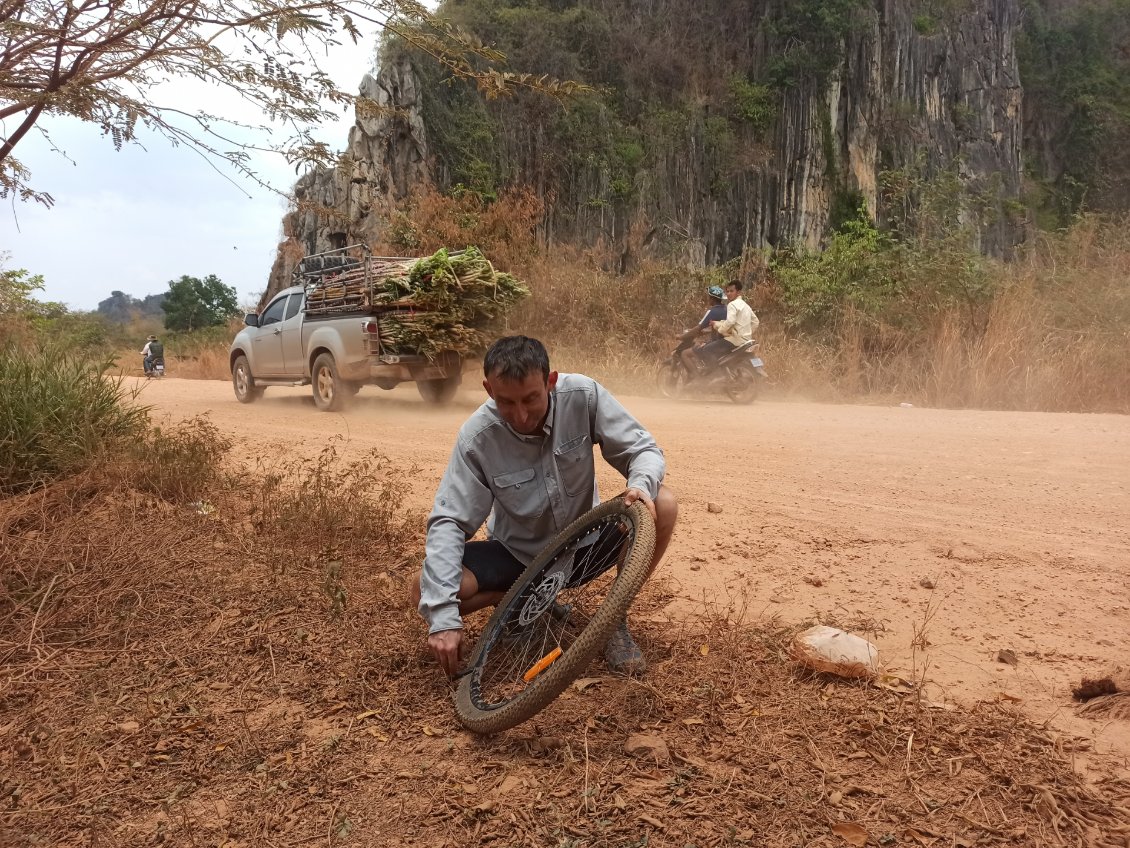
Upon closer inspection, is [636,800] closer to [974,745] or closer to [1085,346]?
[974,745]

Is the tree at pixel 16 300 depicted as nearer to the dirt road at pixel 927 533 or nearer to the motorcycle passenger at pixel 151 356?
the dirt road at pixel 927 533

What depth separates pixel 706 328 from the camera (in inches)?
455

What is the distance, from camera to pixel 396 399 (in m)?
12.0

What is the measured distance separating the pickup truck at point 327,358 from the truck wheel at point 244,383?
0.05ft

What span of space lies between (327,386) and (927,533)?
836 cm

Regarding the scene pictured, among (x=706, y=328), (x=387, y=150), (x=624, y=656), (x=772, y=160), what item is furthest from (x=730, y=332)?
(x=772, y=160)

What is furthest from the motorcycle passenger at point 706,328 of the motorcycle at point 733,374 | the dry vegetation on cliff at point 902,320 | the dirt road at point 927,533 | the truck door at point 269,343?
the truck door at point 269,343

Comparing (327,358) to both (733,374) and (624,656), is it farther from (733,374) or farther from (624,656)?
(624,656)

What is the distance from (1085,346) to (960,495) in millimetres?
6309

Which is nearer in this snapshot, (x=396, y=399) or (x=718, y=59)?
(x=396, y=399)

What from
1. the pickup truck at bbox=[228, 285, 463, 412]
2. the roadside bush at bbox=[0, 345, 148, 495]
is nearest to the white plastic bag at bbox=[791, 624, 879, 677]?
the roadside bush at bbox=[0, 345, 148, 495]

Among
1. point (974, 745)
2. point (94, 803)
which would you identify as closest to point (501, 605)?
point (94, 803)

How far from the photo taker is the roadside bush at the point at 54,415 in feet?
16.2

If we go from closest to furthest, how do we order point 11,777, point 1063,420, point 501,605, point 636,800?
point 636,800 → point 11,777 → point 501,605 → point 1063,420
